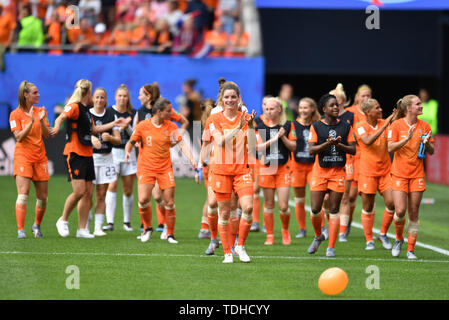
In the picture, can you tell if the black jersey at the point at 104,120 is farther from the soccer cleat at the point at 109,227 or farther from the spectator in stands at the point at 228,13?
the spectator in stands at the point at 228,13

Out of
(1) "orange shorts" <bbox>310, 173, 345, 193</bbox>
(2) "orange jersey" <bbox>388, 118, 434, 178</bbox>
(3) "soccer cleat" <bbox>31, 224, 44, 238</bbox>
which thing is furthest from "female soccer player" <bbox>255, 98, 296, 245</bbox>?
(3) "soccer cleat" <bbox>31, 224, 44, 238</bbox>

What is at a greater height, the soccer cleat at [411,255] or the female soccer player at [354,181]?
the female soccer player at [354,181]

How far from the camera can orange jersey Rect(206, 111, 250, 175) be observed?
35.6ft

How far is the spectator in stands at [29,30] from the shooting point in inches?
1016

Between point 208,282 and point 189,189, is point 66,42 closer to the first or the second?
point 189,189

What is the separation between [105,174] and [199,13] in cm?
1409

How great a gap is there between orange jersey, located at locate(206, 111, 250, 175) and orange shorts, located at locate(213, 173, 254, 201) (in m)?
0.06

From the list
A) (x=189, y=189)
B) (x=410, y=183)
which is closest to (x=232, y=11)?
(x=189, y=189)

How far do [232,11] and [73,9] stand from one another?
5.09m

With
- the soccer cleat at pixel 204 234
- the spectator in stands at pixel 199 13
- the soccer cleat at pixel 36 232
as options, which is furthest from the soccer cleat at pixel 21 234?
the spectator in stands at pixel 199 13

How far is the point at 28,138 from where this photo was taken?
42.1 feet

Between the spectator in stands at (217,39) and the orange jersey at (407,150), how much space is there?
15492 millimetres

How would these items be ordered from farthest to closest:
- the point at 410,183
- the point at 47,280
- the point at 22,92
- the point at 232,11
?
the point at 232,11 → the point at 22,92 → the point at 410,183 → the point at 47,280
